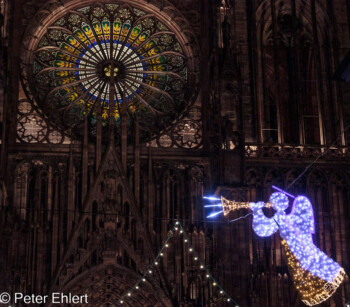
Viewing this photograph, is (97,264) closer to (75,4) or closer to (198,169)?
(198,169)

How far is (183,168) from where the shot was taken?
75.4ft

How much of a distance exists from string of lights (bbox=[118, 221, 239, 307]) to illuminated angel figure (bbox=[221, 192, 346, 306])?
131cm

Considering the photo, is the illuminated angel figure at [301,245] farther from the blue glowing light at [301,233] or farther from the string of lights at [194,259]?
the string of lights at [194,259]

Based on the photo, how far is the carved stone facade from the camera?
69.7ft

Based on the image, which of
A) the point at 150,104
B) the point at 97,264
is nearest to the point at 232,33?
the point at 150,104

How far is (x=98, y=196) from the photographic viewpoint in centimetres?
2180

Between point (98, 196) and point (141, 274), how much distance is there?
2289 mm

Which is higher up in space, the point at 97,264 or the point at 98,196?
the point at 98,196

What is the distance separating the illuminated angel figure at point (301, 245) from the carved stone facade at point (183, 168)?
0.29 meters

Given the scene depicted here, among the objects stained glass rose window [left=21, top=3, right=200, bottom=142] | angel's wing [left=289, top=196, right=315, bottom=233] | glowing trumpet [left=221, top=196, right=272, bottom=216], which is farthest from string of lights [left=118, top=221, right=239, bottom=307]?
stained glass rose window [left=21, top=3, right=200, bottom=142]

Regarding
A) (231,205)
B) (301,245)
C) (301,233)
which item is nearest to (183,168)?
(231,205)

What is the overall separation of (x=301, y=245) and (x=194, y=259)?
9.12ft

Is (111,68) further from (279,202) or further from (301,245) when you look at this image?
(301,245)

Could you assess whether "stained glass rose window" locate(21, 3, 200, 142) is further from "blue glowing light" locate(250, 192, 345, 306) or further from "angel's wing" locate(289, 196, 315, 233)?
"angel's wing" locate(289, 196, 315, 233)
